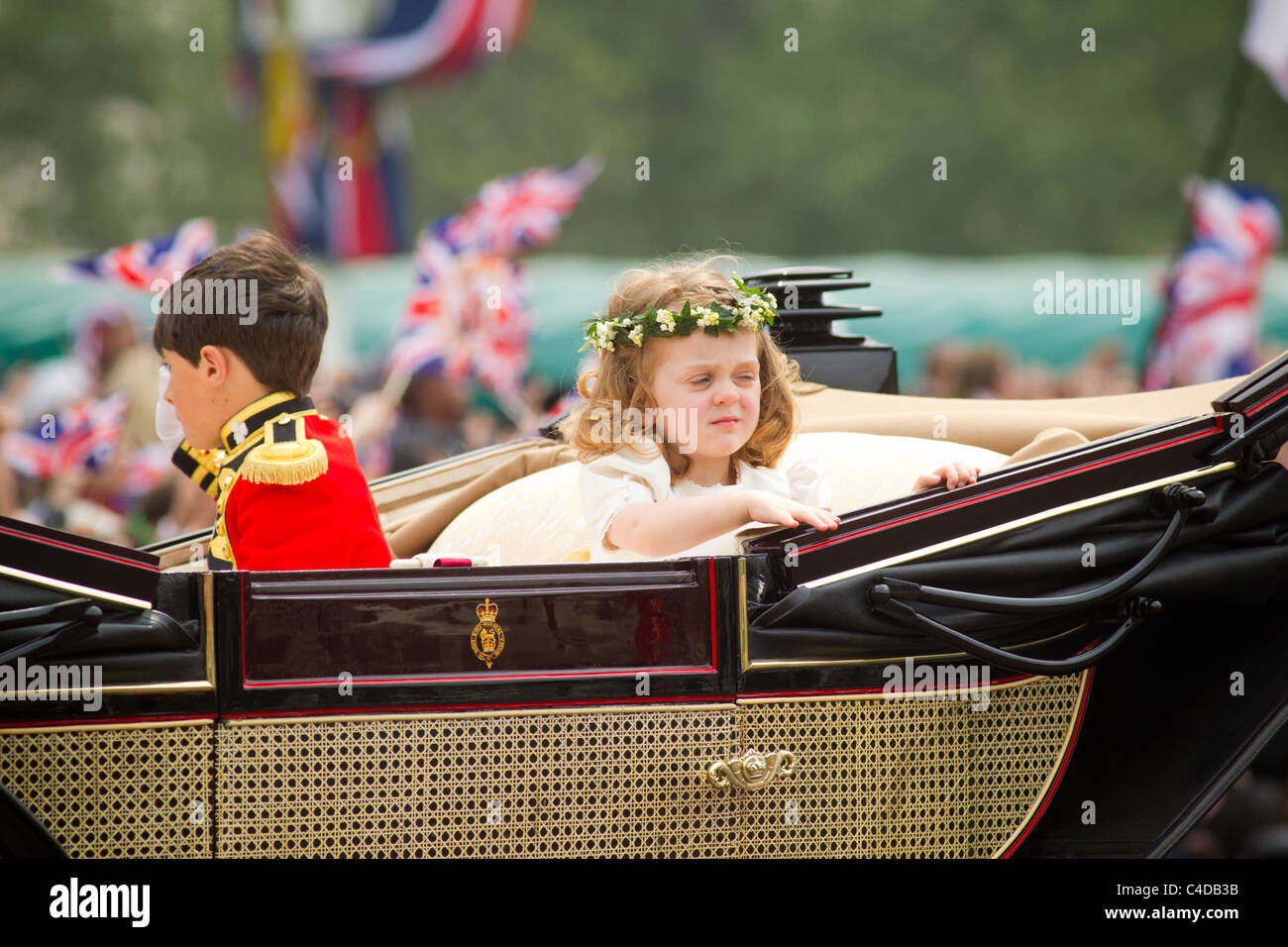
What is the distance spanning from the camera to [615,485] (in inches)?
99.7

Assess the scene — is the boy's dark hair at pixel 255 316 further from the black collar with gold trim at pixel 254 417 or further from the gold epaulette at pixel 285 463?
the gold epaulette at pixel 285 463

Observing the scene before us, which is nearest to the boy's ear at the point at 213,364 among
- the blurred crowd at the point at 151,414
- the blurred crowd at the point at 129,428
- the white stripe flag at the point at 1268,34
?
the blurred crowd at the point at 151,414

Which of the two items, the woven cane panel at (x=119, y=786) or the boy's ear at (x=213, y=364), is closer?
the woven cane panel at (x=119, y=786)

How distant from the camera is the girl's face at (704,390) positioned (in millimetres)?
2551

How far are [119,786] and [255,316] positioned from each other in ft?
2.80

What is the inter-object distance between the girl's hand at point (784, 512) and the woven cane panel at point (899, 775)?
11.7 inches

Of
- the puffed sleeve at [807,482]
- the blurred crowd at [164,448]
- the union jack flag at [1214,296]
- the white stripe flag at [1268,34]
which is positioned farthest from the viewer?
the white stripe flag at [1268,34]

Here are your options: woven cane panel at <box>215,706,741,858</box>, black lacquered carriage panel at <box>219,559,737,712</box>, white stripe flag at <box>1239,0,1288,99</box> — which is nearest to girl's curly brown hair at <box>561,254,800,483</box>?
black lacquered carriage panel at <box>219,559,737,712</box>

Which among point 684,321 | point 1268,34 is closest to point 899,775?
point 684,321

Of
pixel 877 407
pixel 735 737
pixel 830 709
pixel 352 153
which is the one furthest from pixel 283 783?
pixel 352 153

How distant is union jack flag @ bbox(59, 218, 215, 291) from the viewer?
3930mm

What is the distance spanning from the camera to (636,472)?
8.34 feet

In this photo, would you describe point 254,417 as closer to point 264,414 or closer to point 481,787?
point 264,414

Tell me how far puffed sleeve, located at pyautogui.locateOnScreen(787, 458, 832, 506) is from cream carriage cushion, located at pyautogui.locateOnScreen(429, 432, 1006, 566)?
0.10 m
